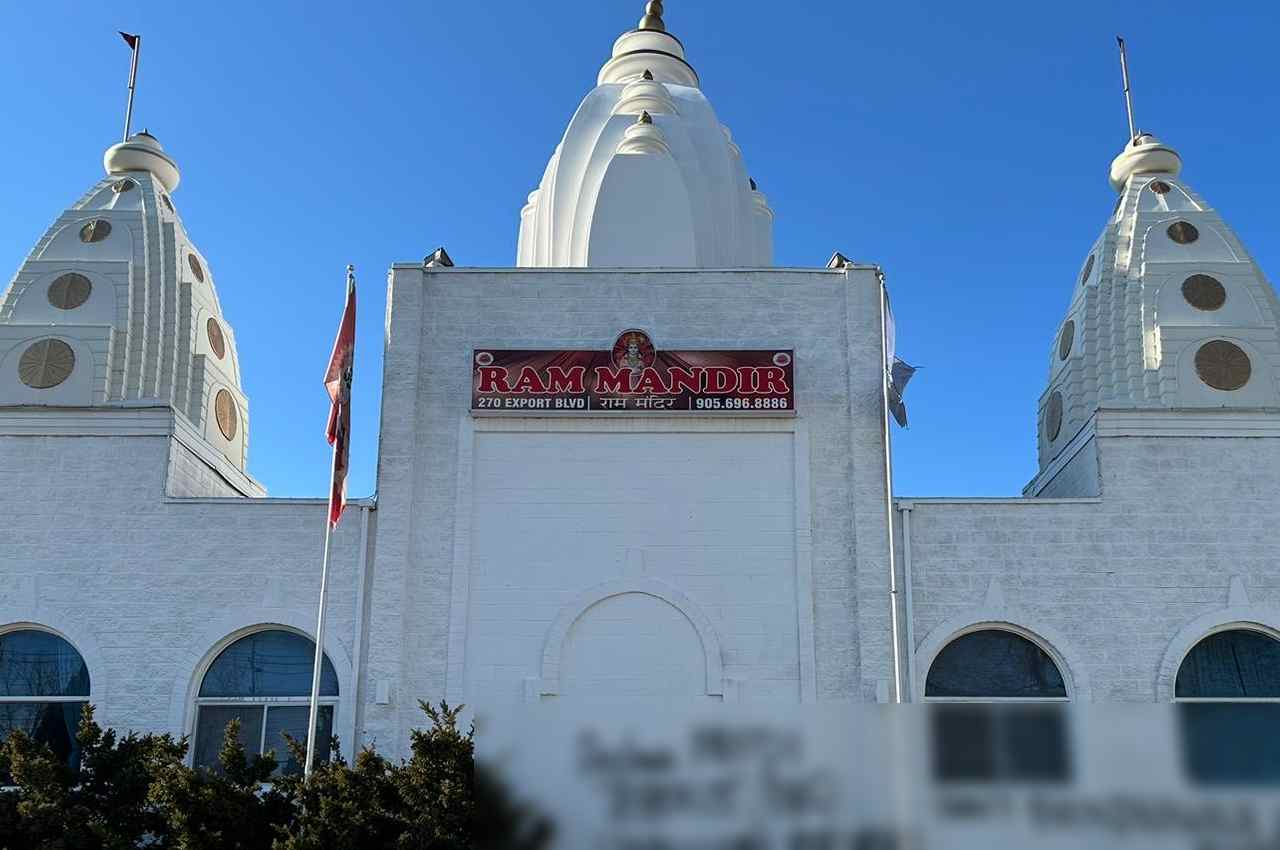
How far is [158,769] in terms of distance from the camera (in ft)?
65.3

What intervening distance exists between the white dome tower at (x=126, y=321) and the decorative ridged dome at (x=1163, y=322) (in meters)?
16.9

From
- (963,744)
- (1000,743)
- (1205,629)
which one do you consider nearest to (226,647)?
(963,744)

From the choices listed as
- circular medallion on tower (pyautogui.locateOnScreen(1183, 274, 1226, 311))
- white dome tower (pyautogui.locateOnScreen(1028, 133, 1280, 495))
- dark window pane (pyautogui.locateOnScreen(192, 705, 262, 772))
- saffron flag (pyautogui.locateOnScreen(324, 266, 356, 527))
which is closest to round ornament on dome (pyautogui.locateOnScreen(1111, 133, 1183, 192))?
white dome tower (pyautogui.locateOnScreen(1028, 133, 1280, 495))

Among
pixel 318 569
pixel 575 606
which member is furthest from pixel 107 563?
pixel 575 606

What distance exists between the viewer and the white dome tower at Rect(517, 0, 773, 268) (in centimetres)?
2956

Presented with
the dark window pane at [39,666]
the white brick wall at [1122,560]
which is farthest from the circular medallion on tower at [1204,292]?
the dark window pane at [39,666]

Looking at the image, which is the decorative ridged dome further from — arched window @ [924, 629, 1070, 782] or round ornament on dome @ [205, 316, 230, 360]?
round ornament on dome @ [205, 316, 230, 360]

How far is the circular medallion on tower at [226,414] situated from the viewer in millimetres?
28516

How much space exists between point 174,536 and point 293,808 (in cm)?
672

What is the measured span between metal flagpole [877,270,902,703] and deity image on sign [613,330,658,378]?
4.03m

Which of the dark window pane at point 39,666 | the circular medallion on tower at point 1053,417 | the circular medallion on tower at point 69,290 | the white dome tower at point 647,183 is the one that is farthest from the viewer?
the white dome tower at point 647,183

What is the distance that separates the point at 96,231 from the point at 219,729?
1046 cm

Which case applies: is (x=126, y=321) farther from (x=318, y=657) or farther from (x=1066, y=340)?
(x=1066, y=340)

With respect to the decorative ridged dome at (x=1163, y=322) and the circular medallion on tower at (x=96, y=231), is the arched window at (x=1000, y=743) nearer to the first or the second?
the decorative ridged dome at (x=1163, y=322)
